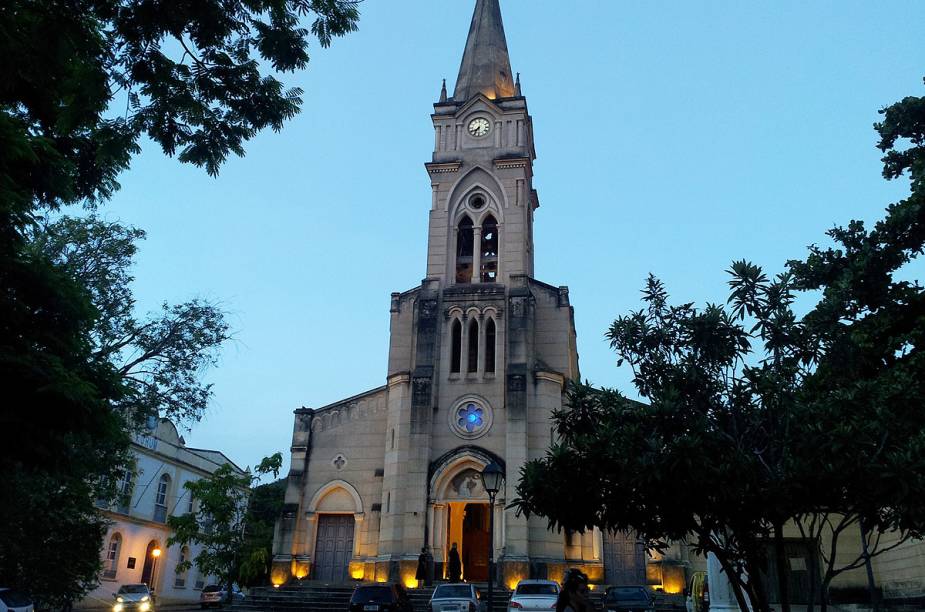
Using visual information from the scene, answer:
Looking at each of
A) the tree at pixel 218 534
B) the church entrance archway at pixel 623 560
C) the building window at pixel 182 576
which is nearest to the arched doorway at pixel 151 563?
the building window at pixel 182 576

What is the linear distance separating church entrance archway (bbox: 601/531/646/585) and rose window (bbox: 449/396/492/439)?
5.77m

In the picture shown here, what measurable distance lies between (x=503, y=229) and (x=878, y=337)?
1709 cm

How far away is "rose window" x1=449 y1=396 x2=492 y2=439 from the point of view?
28.4 metres

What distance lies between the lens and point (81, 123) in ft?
25.1

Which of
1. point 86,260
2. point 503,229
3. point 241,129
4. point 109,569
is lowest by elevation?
point 109,569

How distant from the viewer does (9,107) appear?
9.33 metres

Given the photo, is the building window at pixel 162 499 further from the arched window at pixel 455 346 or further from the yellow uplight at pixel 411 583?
the arched window at pixel 455 346

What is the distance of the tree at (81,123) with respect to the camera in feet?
22.7

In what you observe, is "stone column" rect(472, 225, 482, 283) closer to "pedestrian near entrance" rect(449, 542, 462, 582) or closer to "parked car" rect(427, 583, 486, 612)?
"pedestrian near entrance" rect(449, 542, 462, 582)

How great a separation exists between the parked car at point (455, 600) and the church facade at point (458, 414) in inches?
263

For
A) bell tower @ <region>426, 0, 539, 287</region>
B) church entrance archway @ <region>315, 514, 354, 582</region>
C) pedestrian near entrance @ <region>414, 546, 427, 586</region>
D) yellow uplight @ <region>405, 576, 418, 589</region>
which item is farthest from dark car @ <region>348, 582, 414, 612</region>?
bell tower @ <region>426, 0, 539, 287</region>

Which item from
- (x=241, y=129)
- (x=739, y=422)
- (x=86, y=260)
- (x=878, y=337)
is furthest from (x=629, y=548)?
(x=241, y=129)

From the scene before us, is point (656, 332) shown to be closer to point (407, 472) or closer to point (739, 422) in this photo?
point (739, 422)

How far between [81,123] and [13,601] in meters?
14.8
